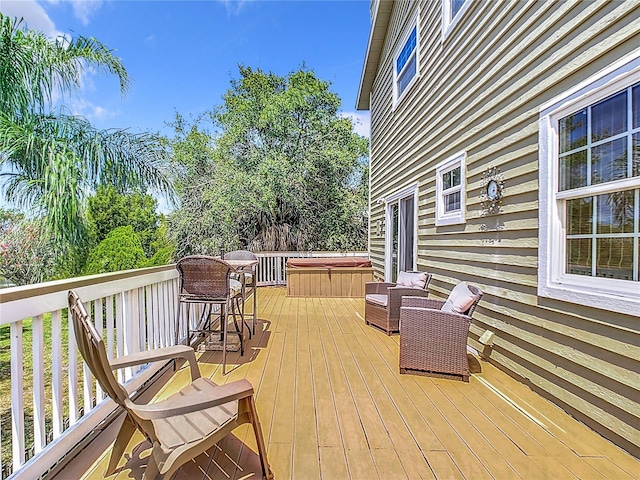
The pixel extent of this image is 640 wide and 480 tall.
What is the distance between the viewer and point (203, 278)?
3.38m

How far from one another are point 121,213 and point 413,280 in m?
5.80

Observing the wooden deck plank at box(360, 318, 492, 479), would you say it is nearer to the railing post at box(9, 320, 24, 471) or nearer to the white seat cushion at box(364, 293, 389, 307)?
the white seat cushion at box(364, 293, 389, 307)

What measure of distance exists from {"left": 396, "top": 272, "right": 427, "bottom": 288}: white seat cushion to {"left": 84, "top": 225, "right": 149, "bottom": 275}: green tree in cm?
493

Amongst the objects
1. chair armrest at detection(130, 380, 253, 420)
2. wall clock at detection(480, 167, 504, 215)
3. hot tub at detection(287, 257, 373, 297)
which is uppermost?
wall clock at detection(480, 167, 504, 215)

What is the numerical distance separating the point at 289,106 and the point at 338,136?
181 cm

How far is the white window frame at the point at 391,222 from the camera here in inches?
232

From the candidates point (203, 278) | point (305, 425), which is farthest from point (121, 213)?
point (305, 425)

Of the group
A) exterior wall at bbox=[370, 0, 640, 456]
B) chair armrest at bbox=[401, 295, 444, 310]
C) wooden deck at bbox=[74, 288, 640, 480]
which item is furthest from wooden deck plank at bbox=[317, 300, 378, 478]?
exterior wall at bbox=[370, 0, 640, 456]

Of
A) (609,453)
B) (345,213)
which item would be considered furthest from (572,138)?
(345,213)

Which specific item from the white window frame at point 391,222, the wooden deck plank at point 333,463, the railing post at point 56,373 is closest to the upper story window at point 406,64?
the white window frame at point 391,222

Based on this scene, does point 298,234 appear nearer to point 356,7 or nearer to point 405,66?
point 405,66

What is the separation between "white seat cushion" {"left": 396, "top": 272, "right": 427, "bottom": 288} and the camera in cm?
483

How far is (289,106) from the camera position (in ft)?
37.5

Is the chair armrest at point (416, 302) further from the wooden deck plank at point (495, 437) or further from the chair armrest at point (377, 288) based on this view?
the chair armrest at point (377, 288)
